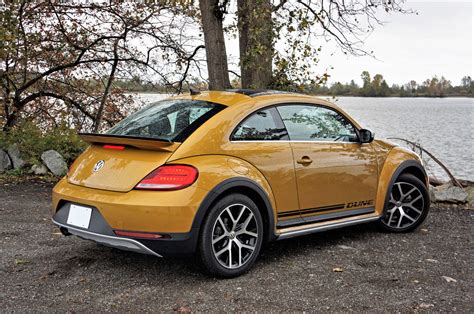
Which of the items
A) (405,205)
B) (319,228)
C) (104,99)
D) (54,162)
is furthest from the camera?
(104,99)

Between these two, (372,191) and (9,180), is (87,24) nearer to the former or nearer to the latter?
(9,180)

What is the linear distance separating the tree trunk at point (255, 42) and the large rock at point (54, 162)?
3.59 m

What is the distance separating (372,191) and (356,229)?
2.46ft

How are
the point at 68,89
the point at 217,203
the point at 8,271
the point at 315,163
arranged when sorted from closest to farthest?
the point at 217,203
the point at 8,271
the point at 315,163
the point at 68,89

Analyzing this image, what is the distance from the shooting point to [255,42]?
908 centimetres

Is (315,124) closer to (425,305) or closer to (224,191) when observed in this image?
(224,191)

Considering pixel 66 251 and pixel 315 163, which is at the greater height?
pixel 315 163

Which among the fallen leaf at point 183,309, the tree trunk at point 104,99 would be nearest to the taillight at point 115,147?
the fallen leaf at point 183,309

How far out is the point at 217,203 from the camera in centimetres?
415

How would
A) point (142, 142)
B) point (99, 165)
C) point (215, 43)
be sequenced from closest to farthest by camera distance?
1. point (142, 142)
2. point (99, 165)
3. point (215, 43)

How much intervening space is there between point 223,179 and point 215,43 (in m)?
5.79

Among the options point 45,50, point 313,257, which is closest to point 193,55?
point 45,50

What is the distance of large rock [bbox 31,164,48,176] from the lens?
375 inches

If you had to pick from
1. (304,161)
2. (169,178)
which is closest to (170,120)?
(169,178)
